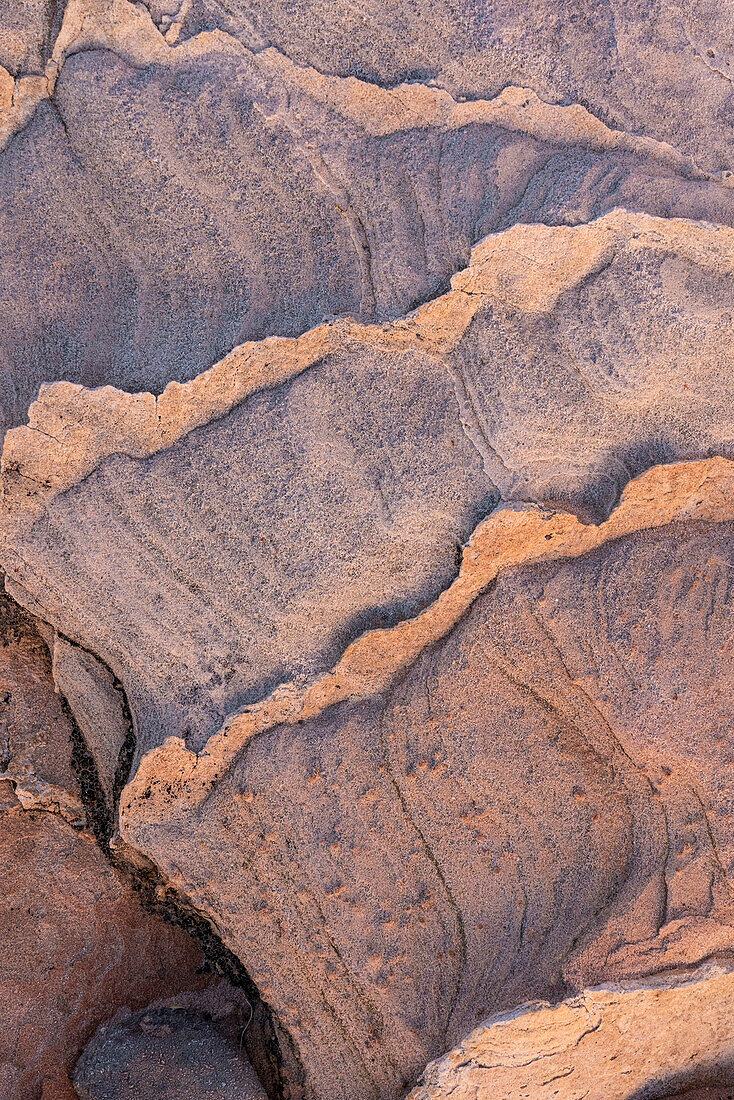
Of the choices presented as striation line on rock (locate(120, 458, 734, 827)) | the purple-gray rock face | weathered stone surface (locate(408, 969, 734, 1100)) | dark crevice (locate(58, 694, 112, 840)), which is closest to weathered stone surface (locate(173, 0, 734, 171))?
the purple-gray rock face

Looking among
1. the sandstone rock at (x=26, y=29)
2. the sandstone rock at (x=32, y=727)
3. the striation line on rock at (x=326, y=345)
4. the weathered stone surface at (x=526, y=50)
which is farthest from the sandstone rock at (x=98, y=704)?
the weathered stone surface at (x=526, y=50)

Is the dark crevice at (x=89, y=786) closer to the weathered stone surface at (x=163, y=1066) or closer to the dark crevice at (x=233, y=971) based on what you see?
the dark crevice at (x=233, y=971)

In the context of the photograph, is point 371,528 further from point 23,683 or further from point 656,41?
point 656,41

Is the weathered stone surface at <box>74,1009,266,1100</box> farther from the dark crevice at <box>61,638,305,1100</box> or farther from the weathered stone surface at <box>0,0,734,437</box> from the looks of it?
the weathered stone surface at <box>0,0,734,437</box>

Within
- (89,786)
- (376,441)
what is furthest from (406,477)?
(89,786)

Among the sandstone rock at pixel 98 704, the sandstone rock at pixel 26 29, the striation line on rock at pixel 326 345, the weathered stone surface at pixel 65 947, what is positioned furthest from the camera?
the weathered stone surface at pixel 65 947

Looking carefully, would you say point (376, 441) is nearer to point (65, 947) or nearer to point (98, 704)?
point (98, 704)
